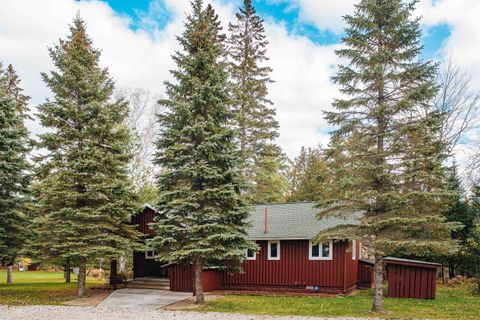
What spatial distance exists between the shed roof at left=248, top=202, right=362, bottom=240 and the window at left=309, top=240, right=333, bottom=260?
0.83m

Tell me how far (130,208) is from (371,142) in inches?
443

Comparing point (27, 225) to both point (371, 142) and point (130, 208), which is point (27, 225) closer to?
point (130, 208)

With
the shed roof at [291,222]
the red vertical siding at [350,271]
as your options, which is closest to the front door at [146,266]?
the shed roof at [291,222]

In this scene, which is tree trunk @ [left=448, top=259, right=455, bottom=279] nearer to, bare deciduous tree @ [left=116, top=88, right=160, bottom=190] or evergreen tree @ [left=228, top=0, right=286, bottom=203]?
evergreen tree @ [left=228, top=0, right=286, bottom=203]

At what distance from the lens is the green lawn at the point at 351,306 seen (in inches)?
514

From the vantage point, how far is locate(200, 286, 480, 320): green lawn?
13047 mm

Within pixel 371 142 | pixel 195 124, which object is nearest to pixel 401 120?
pixel 371 142

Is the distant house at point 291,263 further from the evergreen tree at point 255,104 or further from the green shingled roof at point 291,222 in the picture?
the evergreen tree at point 255,104

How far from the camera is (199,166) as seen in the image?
15070 mm

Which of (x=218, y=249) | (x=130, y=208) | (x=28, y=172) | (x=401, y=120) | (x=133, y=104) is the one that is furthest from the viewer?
(x=133, y=104)

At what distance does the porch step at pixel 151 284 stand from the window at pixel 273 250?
5.41m

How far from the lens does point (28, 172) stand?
66.6 feet

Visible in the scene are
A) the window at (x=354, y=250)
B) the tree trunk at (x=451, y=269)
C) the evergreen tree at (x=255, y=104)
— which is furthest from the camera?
the evergreen tree at (x=255, y=104)

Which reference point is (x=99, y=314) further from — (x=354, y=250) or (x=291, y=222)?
(x=354, y=250)
